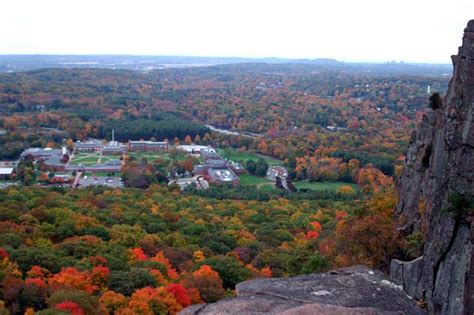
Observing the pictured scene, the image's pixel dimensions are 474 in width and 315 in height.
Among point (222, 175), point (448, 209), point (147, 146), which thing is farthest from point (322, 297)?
point (147, 146)

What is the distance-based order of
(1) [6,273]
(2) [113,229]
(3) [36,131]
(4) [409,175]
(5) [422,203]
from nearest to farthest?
(5) [422,203], (4) [409,175], (1) [6,273], (2) [113,229], (3) [36,131]

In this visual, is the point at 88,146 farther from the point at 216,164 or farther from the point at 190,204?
the point at 190,204

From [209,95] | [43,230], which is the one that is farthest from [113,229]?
[209,95]

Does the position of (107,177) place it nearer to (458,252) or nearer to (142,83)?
(458,252)

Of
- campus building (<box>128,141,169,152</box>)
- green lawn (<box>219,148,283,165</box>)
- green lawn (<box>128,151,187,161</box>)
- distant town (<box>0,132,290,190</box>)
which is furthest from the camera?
campus building (<box>128,141,169,152</box>)

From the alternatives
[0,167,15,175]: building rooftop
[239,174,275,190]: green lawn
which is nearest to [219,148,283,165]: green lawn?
[239,174,275,190]: green lawn

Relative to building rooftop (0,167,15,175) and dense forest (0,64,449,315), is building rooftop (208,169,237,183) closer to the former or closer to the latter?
dense forest (0,64,449,315)
